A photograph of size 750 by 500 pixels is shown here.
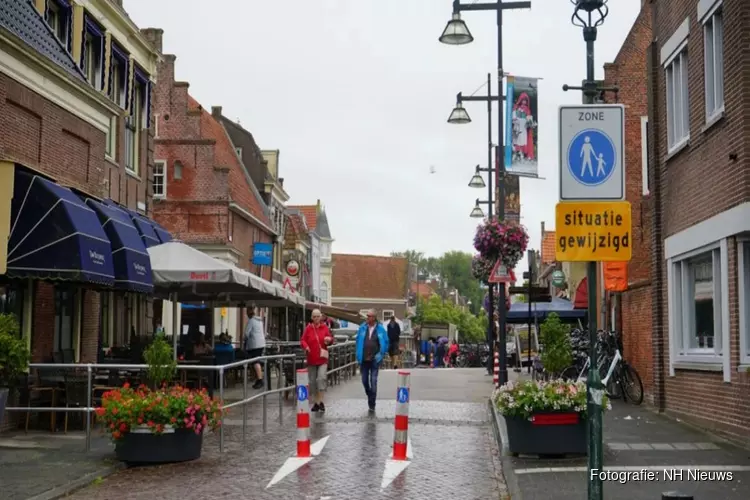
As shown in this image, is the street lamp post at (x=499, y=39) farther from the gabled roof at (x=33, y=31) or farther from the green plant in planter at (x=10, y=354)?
the green plant in planter at (x=10, y=354)

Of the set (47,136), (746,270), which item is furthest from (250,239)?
(746,270)

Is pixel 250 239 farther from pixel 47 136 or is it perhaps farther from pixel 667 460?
pixel 667 460

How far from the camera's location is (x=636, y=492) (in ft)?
32.1

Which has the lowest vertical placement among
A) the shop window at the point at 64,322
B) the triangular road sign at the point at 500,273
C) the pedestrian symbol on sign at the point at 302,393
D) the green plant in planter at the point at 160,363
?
the pedestrian symbol on sign at the point at 302,393

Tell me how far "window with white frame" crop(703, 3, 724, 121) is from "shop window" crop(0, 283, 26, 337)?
1021 cm

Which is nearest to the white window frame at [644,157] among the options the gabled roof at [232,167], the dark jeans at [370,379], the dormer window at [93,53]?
the dark jeans at [370,379]

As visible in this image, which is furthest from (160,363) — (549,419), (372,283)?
(372,283)

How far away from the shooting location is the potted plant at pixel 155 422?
11.8 metres

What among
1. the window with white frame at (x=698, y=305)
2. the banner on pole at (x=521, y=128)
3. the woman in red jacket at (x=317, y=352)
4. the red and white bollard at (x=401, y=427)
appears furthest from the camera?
the banner on pole at (x=521, y=128)

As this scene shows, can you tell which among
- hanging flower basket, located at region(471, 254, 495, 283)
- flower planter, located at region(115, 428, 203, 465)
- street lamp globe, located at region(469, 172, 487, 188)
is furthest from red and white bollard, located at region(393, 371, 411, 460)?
street lamp globe, located at region(469, 172, 487, 188)

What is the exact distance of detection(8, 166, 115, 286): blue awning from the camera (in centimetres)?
1419

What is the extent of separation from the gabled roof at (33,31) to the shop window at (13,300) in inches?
131

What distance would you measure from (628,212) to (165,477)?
19.6 ft

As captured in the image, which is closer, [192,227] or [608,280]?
[608,280]
